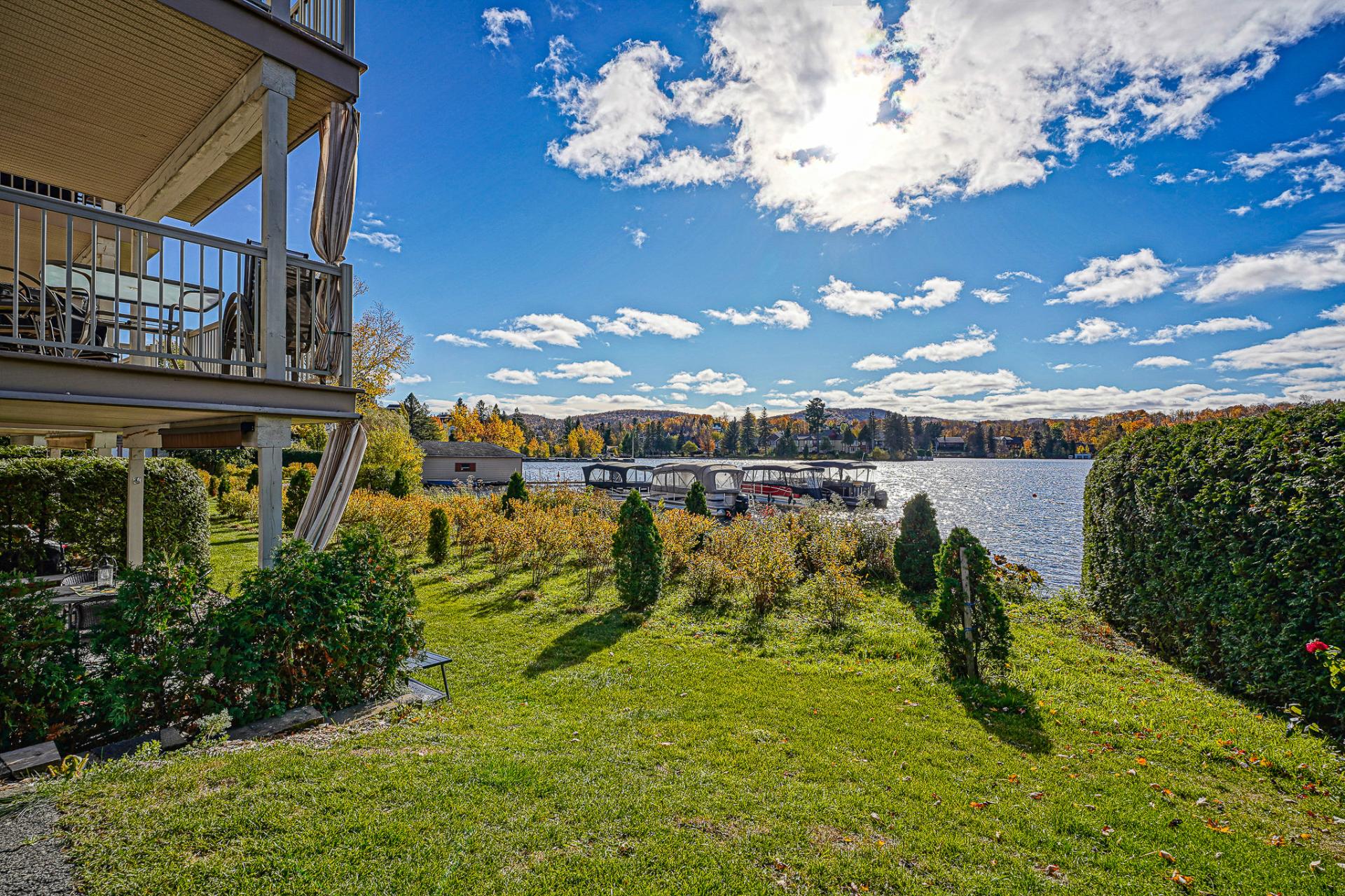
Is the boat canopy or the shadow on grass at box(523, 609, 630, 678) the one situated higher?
the boat canopy

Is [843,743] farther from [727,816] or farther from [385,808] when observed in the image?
[385,808]

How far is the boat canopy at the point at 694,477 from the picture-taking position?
79.2 feet

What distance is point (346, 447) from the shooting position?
4.83 m

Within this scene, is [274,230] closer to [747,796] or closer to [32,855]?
[32,855]

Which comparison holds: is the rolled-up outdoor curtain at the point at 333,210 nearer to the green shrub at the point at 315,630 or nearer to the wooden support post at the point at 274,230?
the wooden support post at the point at 274,230

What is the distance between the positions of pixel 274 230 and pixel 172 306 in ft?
5.67

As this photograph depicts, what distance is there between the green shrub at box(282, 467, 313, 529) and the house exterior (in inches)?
425

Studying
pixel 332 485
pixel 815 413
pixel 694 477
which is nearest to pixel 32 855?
pixel 332 485

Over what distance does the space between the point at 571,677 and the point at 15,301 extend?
4986 millimetres

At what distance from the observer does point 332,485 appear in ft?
15.7

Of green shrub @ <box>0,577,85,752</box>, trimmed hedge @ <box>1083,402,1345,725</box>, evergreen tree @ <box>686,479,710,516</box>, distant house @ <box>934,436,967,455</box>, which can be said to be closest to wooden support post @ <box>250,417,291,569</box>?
green shrub @ <box>0,577,85,752</box>

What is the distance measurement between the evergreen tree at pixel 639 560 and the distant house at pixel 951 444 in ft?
282

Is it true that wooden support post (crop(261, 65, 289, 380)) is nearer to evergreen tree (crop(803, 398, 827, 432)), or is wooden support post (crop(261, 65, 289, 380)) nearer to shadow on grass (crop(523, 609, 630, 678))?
shadow on grass (crop(523, 609, 630, 678))

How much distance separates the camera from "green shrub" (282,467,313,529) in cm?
1584
